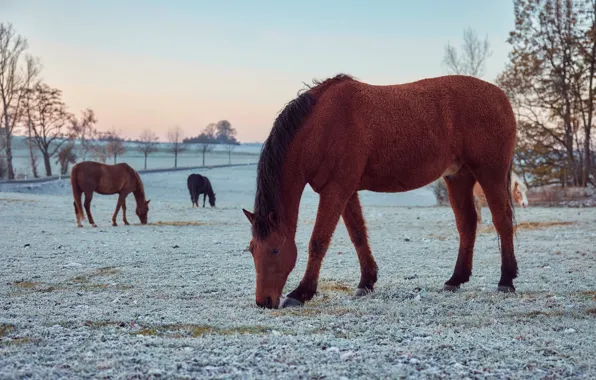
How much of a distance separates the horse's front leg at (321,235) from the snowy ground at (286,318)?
0.16 meters

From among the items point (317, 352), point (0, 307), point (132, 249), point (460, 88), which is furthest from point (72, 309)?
point (132, 249)

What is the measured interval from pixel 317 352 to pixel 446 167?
3.00 metres

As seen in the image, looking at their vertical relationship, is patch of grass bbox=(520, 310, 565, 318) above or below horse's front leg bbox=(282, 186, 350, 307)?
below

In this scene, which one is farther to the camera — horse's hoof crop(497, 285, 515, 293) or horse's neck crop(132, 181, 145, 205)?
horse's neck crop(132, 181, 145, 205)

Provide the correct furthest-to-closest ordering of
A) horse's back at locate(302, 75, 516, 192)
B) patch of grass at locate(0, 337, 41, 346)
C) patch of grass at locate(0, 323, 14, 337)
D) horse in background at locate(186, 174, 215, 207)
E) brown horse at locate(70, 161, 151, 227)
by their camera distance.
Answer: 1. horse in background at locate(186, 174, 215, 207)
2. brown horse at locate(70, 161, 151, 227)
3. horse's back at locate(302, 75, 516, 192)
4. patch of grass at locate(0, 323, 14, 337)
5. patch of grass at locate(0, 337, 41, 346)

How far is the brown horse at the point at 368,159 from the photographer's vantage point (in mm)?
5172

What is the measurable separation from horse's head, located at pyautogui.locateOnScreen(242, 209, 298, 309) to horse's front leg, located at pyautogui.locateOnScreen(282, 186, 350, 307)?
0.65 ft

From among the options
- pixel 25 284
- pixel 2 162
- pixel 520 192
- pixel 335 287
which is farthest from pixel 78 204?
pixel 2 162

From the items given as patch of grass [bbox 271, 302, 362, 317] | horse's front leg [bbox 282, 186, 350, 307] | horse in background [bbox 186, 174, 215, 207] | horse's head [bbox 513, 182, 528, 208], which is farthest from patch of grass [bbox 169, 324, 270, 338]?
horse in background [bbox 186, 174, 215, 207]

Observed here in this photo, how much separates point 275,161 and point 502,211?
2528mm

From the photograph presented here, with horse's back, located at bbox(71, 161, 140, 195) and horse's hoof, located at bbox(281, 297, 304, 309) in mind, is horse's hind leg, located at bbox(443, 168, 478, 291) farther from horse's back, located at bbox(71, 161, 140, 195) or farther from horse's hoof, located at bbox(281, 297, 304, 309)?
horse's back, located at bbox(71, 161, 140, 195)

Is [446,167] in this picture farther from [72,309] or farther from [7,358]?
[7,358]

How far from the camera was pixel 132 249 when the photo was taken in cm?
981

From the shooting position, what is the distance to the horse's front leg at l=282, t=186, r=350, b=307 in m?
5.23
